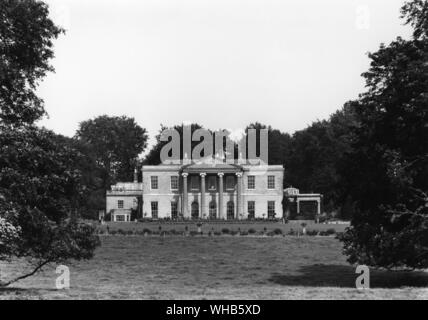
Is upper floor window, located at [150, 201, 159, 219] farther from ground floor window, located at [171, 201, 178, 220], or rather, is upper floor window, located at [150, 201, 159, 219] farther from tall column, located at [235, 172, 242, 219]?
tall column, located at [235, 172, 242, 219]

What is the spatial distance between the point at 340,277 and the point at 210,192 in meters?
47.0

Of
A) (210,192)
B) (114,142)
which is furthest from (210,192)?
(114,142)

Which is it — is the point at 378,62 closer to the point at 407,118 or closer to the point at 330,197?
the point at 407,118

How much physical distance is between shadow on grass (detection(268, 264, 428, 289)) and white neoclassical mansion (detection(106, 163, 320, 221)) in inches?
1642

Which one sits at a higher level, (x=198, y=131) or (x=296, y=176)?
(x=198, y=131)

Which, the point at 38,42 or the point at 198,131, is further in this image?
the point at 198,131

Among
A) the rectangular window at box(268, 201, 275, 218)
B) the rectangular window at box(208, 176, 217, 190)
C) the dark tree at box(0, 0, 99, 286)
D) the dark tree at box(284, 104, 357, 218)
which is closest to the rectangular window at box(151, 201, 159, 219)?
the rectangular window at box(208, 176, 217, 190)

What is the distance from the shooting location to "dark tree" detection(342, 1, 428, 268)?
781 inches

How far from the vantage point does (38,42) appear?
17.5 meters

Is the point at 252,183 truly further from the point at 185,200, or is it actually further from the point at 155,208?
the point at 155,208

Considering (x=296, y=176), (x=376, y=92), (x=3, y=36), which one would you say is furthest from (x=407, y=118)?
(x=296, y=176)

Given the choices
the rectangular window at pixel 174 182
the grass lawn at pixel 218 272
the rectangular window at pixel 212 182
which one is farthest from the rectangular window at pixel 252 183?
the grass lawn at pixel 218 272
